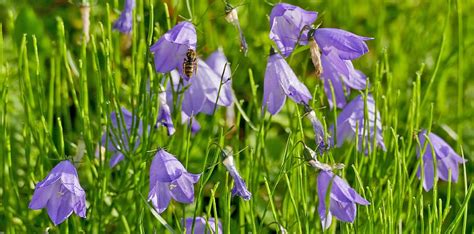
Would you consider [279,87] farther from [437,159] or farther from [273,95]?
[437,159]

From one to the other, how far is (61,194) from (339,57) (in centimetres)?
70

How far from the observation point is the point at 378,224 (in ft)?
6.63

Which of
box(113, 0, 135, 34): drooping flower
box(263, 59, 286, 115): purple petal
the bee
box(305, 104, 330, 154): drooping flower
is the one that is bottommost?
box(305, 104, 330, 154): drooping flower

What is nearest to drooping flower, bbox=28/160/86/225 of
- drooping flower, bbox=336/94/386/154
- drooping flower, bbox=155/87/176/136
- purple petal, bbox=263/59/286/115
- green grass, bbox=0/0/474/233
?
green grass, bbox=0/0/474/233

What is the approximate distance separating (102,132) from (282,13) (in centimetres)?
65

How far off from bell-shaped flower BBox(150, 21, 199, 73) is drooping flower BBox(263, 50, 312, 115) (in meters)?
0.19

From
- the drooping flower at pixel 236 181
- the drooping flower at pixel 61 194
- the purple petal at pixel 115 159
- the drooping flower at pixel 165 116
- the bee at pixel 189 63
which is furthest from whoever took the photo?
the purple petal at pixel 115 159

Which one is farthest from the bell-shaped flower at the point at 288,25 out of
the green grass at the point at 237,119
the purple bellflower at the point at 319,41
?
the green grass at the point at 237,119

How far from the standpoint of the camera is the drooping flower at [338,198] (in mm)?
1752

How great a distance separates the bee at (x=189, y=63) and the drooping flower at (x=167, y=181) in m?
0.21

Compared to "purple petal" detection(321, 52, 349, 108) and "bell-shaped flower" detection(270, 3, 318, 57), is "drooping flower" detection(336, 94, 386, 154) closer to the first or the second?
"purple petal" detection(321, 52, 349, 108)

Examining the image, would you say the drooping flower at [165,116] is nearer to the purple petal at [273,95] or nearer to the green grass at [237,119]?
the green grass at [237,119]

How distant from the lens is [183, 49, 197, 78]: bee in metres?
1.96

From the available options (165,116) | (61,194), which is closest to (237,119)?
(165,116)
